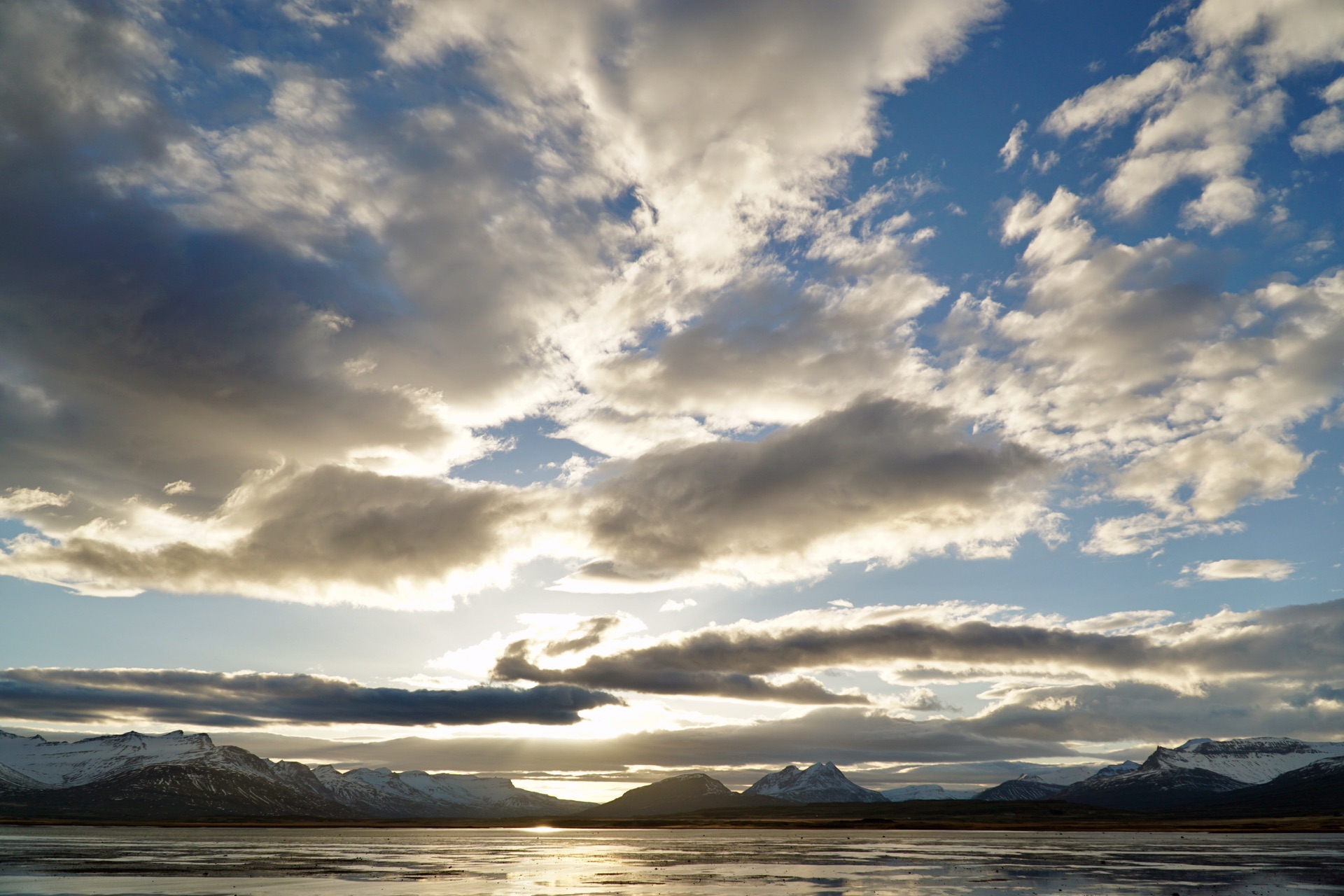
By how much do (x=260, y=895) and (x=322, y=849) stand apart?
8617cm

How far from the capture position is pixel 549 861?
97625 mm

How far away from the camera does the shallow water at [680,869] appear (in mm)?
60656

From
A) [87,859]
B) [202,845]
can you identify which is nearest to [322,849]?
[202,845]

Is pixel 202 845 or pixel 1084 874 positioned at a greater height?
pixel 1084 874

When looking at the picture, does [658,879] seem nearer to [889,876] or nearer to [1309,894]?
[889,876]

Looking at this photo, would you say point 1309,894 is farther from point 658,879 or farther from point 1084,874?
point 658,879

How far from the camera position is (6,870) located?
250 feet

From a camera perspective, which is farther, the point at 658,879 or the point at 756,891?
the point at 658,879

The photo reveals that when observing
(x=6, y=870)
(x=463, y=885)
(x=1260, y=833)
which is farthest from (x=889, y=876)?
(x=1260, y=833)

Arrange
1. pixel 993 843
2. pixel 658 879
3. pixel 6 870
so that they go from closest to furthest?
1. pixel 658 879
2. pixel 6 870
3. pixel 993 843

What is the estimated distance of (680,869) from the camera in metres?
81.1

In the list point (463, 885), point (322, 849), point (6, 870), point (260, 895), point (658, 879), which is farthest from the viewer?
point (322, 849)

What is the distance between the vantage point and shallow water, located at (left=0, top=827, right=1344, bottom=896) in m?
60.7

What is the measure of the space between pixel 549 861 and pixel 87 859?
5390 cm
